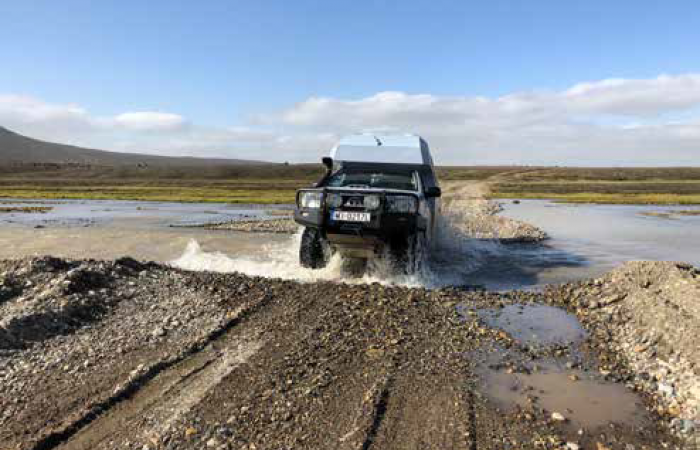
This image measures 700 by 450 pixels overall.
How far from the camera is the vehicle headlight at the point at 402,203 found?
850cm

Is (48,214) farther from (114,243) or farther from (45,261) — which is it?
(45,261)

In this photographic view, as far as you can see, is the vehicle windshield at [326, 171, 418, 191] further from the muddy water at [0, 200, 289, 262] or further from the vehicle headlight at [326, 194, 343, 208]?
the muddy water at [0, 200, 289, 262]

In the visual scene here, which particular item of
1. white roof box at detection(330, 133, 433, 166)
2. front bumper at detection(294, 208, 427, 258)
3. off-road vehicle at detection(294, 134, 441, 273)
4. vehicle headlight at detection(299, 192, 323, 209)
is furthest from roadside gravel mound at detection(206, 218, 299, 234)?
front bumper at detection(294, 208, 427, 258)

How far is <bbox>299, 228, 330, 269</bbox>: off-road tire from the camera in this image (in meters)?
9.47

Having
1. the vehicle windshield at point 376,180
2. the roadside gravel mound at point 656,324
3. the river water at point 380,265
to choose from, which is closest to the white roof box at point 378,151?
the vehicle windshield at point 376,180

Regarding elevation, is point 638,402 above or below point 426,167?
below

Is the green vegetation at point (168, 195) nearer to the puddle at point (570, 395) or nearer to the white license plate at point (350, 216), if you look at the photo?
the white license plate at point (350, 216)

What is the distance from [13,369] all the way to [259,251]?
346 inches

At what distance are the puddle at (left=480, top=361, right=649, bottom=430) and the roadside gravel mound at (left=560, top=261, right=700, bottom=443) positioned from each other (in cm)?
30

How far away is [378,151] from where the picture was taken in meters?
10.9

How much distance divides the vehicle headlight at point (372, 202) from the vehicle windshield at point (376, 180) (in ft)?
3.76

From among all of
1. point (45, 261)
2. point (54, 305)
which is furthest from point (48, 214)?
point (54, 305)

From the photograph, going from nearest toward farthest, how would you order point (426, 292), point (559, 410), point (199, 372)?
1. point (559, 410)
2. point (199, 372)
3. point (426, 292)

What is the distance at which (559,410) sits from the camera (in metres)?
4.36
